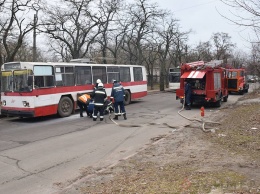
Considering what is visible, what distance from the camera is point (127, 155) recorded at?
7855 millimetres

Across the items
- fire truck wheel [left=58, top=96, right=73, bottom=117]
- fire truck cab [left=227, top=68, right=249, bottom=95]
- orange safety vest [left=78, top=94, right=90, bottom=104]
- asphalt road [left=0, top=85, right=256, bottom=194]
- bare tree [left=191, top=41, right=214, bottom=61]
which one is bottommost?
asphalt road [left=0, top=85, right=256, bottom=194]

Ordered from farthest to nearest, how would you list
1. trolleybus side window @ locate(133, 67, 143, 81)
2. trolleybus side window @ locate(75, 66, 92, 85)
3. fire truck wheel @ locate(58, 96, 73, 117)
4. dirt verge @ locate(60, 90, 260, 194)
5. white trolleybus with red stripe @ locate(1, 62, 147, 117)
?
trolleybus side window @ locate(133, 67, 143, 81) < trolleybus side window @ locate(75, 66, 92, 85) < fire truck wheel @ locate(58, 96, 73, 117) < white trolleybus with red stripe @ locate(1, 62, 147, 117) < dirt verge @ locate(60, 90, 260, 194)

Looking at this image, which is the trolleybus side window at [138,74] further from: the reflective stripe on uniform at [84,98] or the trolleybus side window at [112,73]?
the reflective stripe on uniform at [84,98]

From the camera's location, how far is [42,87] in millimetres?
14164

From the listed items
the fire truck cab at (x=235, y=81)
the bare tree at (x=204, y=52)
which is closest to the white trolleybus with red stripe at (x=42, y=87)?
the fire truck cab at (x=235, y=81)

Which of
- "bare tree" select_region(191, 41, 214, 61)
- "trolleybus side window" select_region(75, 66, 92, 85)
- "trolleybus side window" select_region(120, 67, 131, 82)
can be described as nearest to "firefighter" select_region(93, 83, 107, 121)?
"trolleybus side window" select_region(75, 66, 92, 85)

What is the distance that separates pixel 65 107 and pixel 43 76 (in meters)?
2.04

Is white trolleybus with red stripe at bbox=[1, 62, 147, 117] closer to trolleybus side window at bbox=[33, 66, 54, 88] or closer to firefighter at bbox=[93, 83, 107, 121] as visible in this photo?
trolleybus side window at bbox=[33, 66, 54, 88]

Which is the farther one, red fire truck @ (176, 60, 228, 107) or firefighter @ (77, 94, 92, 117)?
red fire truck @ (176, 60, 228, 107)

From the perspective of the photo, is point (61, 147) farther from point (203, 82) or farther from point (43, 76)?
point (203, 82)

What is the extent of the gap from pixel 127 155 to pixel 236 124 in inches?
207

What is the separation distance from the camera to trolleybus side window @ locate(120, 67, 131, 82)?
20.7 meters

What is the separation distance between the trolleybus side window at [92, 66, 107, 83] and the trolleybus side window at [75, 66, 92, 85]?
1.41 feet

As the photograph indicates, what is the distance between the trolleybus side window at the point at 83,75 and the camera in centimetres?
1664
